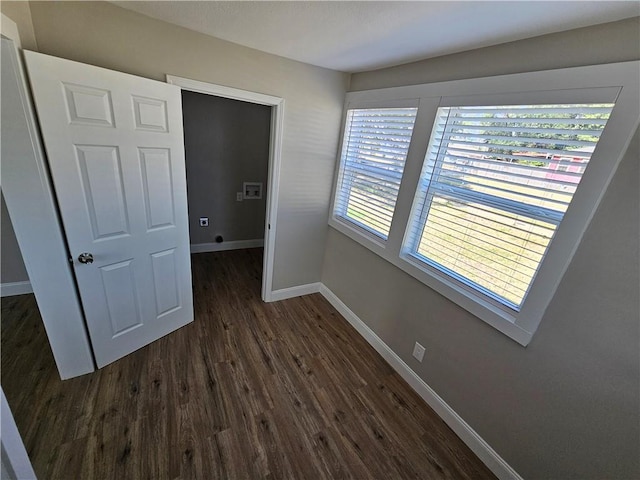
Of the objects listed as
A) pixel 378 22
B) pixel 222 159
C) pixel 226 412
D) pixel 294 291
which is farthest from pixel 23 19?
pixel 294 291

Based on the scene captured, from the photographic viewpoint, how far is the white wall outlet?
1.91m

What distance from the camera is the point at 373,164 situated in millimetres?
2207

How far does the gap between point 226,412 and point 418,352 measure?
1377 millimetres

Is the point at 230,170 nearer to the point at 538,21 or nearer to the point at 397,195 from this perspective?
the point at 397,195

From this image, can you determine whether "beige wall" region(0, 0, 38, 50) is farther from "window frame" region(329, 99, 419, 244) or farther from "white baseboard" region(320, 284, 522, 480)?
"white baseboard" region(320, 284, 522, 480)

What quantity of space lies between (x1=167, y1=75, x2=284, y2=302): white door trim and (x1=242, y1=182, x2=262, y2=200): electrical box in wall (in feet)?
4.77

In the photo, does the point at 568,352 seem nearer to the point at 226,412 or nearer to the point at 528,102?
the point at 528,102

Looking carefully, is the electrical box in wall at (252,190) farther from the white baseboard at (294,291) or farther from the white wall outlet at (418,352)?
the white wall outlet at (418,352)

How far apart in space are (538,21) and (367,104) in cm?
121

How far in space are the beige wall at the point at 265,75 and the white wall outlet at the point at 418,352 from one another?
4.54ft

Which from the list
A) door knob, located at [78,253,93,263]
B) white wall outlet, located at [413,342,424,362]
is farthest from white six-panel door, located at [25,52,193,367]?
white wall outlet, located at [413,342,424,362]

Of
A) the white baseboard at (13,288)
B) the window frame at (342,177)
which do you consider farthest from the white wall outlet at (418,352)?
the white baseboard at (13,288)

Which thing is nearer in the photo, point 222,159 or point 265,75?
point 265,75

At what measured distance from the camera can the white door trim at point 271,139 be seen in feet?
6.10
